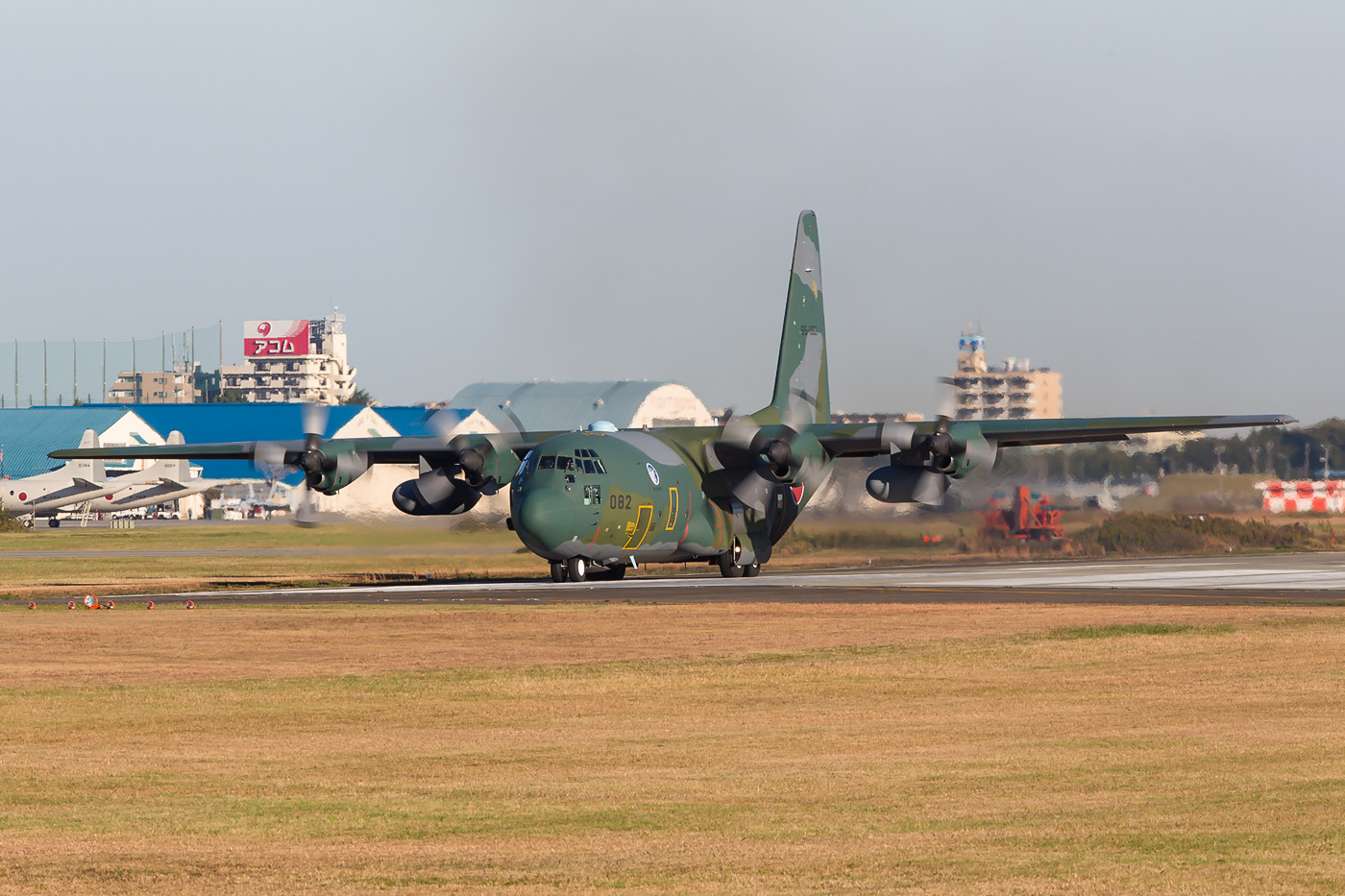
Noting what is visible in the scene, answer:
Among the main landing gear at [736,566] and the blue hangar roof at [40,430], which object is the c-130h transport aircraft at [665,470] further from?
the blue hangar roof at [40,430]

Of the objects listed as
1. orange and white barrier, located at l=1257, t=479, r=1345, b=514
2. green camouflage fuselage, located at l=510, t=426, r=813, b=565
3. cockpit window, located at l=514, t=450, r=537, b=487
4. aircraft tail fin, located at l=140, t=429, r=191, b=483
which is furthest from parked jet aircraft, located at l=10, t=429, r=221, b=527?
orange and white barrier, located at l=1257, t=479, r=1345, b=514

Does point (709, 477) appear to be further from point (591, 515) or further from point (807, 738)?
point (807, 738)

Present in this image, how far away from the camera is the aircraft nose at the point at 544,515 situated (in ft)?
122

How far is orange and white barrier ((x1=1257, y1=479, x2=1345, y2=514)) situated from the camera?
56031mm

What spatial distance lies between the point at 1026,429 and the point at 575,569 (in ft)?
40.0

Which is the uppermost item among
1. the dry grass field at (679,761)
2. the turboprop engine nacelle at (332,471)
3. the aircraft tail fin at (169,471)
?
the turboprop engine nacelle at (332,471)

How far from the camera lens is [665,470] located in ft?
134

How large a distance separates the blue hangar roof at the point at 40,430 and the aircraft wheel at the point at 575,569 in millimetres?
84198

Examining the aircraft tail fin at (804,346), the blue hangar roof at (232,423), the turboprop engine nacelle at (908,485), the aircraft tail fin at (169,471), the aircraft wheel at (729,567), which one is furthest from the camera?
the blue hangar roof at (232,423)

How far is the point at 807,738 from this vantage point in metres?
15.1

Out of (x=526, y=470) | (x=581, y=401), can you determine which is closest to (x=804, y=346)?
(x=526, y=470)

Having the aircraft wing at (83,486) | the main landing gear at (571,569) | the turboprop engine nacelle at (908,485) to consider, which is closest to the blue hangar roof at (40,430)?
the aircraft wing at (83,486)

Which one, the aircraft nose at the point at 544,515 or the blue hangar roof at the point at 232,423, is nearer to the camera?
the aircraft nose at the point at 544,515

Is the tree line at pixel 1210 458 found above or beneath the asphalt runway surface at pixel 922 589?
above
